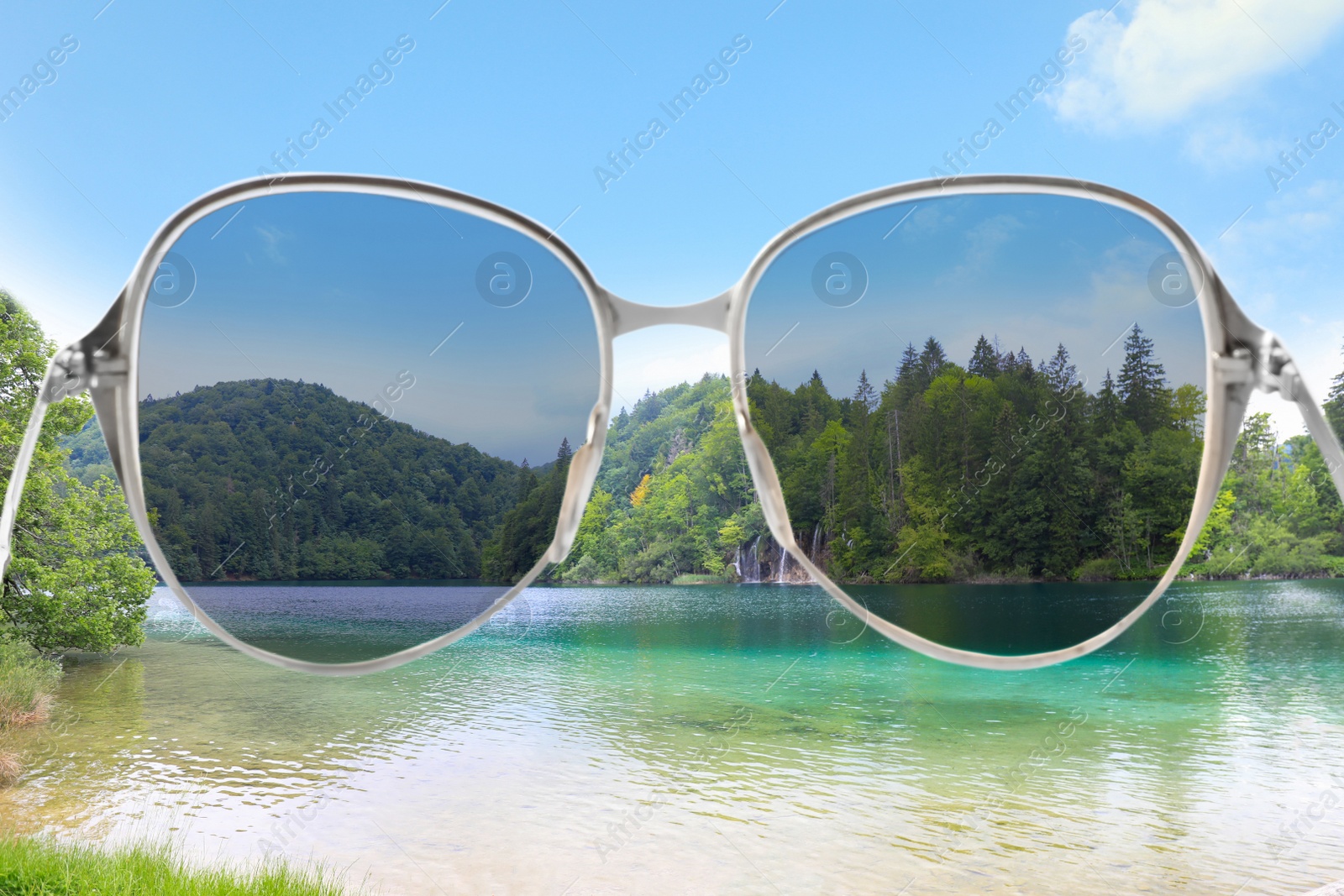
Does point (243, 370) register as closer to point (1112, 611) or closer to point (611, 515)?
point (1112, 611)

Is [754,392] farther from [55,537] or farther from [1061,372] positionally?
[55,537]

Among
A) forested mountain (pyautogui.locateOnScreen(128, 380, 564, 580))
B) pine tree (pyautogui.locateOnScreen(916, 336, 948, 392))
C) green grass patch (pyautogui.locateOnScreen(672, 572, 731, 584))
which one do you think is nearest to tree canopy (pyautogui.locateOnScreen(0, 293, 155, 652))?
forested mountain (pyautogui.locateOnScreen(128, 380, 564, 580))

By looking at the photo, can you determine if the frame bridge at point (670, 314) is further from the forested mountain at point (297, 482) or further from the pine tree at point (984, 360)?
the pine tree at point (984, 360)

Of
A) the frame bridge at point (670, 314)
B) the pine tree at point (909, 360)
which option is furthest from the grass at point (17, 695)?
the pine tree at point (909, 360)

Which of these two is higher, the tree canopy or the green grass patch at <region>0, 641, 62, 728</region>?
the tree canopy

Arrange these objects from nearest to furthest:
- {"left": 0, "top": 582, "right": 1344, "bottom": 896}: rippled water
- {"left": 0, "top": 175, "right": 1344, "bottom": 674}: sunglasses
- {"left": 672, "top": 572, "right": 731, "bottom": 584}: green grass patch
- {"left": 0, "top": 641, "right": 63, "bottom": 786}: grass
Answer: {"left": 0, "top": 175, "right": 1344, "bottom": 674}: sunglasses → {"left": 0, "top": 582, "right": 1344, "bottom": 896}: rippled water → {"left": 0, "top": 641, "right": 63, "bottom": 786}: grass → {"left": 672, "top": 572, "right": 731, "bottom": 584}: green grass patch

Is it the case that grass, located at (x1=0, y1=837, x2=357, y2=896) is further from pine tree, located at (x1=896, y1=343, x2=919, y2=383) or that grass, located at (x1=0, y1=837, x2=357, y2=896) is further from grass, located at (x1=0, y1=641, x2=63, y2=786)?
grass, located at (x1=0, y1=641, x2=63, y2=786)

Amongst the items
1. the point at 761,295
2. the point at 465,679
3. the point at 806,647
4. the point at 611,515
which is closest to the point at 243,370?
the point at 761,295
